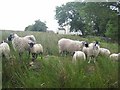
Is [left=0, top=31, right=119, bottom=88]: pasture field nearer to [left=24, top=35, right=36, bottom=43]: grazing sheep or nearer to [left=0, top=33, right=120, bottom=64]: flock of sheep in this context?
[left=0, top=33, right=120, bottom=64]: flock of sheep

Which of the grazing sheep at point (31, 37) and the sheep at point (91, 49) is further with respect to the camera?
the sheep at point (91, 49)

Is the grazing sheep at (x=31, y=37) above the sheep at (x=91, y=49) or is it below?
above

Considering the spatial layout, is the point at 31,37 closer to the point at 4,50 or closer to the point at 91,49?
the point at 4,50

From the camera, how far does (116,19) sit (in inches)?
196

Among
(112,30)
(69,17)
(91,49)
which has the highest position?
(69,17)

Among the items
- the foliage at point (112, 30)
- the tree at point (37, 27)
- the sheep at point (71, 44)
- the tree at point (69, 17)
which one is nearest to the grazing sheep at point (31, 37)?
the tree at point (37, 27)

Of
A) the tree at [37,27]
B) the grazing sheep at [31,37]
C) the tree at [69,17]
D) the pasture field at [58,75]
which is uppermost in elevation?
the tree at [69,17]

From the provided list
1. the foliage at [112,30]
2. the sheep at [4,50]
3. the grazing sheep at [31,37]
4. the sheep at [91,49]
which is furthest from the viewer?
the foliage at [112,30]

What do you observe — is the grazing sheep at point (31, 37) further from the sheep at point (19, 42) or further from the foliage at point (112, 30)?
the foliage at point (112, 30)

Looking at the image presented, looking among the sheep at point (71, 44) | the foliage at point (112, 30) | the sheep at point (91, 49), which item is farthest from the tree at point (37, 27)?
the foliage at point (112, 30)

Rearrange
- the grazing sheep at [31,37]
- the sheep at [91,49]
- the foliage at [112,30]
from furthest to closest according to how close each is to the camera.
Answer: the foliage at [112,30] < the sheep at [91,49] < the grazing sheep at [31,37]

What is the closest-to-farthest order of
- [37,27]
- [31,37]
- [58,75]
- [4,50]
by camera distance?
[58,75]
[4,50]
[37,27]
[31,37]

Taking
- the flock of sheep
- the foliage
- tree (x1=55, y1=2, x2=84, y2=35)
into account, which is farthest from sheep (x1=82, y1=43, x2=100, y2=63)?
tree (x1=55, y1=2, x2=84, y2=35)

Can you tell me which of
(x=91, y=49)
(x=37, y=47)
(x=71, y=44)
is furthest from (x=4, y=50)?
(x=71, y=44)
